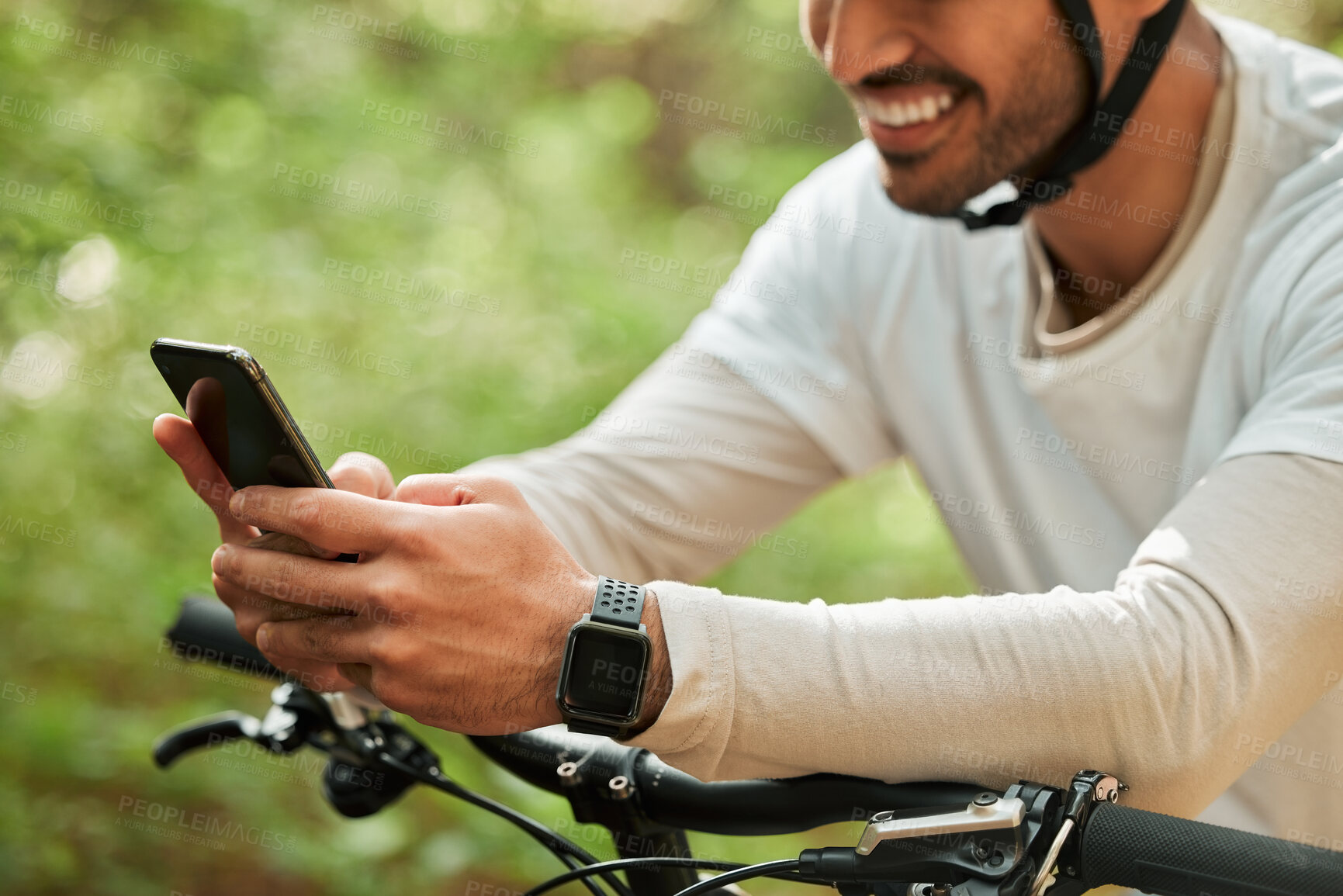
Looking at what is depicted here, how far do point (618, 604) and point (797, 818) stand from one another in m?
0.28

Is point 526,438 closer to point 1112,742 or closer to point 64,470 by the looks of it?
point 64,470

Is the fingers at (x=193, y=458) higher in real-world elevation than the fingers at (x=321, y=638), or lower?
higher

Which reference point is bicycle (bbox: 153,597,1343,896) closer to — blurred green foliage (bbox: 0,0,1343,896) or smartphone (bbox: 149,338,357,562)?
smartphone (bbox: 149,338,357,562)

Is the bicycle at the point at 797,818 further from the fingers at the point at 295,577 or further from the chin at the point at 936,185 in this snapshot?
the chin at the point at 936,185

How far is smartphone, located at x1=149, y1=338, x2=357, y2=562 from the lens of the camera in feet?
3.18

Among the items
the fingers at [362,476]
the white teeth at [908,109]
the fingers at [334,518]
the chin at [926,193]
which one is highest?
the white teeth at [908,109]

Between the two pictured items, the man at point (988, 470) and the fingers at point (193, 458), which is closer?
the man at point (988, 470)

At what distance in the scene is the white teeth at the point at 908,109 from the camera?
1.68 m

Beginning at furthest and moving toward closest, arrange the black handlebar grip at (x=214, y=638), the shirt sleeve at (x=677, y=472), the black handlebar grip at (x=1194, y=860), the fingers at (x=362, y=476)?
the shirt sleeve at (x=677, y=472)
the black handlebar grip at (x=214, y=638)
the fingers at (x=362, y=476)
the black handlebar grip at (x=1194, y=860)

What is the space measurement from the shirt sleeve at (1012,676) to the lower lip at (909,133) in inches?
33.0

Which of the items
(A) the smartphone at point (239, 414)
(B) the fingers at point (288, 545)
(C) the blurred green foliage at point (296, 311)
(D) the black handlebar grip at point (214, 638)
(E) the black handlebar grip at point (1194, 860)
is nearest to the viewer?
(E) the black handlebar grip at point (1194, 860)

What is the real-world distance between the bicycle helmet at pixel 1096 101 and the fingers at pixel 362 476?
1.00m

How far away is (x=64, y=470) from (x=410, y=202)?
183 cm

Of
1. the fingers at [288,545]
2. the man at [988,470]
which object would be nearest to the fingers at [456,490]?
the man at [988,470]
